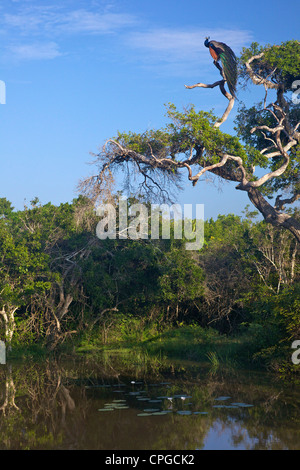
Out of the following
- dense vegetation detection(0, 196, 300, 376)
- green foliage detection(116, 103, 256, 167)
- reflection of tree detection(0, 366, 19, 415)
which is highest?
green foliage detection(116, 103, 256, 167)

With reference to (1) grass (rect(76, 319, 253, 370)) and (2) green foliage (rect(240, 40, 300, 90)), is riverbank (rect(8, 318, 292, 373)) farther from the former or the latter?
(2) green foliage (rect(240, 40, 300, 90))

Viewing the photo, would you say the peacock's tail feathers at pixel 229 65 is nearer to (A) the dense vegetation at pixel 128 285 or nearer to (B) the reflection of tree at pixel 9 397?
(A) the dense vegetation at pixel 128 285

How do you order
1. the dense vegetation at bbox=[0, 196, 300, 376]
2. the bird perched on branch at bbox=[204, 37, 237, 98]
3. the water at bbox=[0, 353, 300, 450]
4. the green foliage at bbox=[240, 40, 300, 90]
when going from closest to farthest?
the water at bbox=[0, 353, 300, 450] < the bird perched on branch at bbox=[204, 37, 237, 98] < the green foliage at bbox=[240, 40, 300, 90] < the dense vegetation at bbox=[0, 196, 300, 376]

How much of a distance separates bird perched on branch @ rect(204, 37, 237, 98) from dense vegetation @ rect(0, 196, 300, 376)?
18.1ft

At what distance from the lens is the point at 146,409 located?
8.45 metres

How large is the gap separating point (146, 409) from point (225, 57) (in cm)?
752

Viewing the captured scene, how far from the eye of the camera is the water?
6.76m

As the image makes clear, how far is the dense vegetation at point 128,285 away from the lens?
49.8 feet

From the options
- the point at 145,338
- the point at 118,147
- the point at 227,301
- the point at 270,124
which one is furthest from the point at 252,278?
the point at 118,147

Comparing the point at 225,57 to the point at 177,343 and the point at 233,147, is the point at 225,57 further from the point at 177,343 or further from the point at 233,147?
the point at 177,343

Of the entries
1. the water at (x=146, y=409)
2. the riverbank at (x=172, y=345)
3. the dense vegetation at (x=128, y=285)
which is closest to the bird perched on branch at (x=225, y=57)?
the dense vegetation at (x=128, y=285)

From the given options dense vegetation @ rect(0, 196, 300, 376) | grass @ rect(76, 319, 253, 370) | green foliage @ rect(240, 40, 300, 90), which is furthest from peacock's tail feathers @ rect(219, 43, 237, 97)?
grass @ rect(76, 319, 253, 370)

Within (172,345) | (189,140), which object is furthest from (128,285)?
(189,140)
